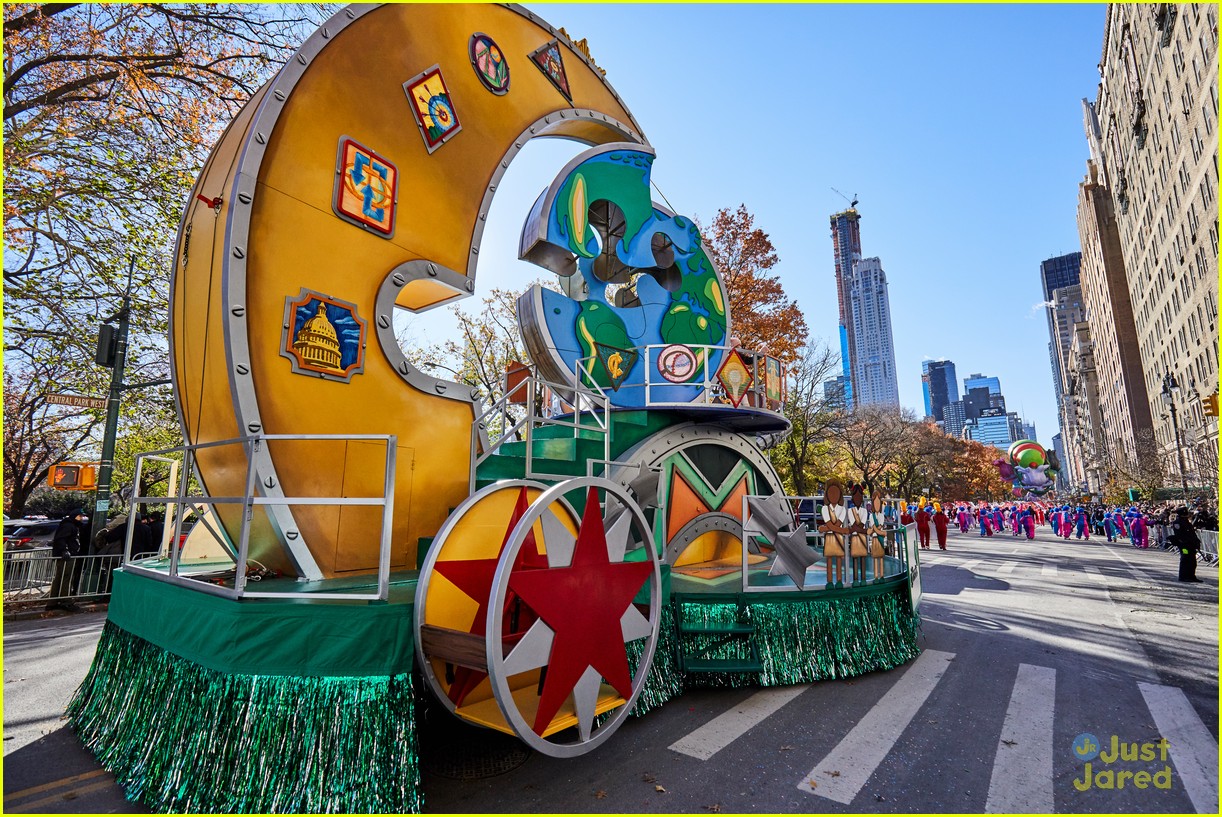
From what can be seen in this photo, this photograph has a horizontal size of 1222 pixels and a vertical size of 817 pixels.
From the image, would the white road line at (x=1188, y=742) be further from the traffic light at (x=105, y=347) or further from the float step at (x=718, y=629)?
the traffic light at (x=105, y=347)

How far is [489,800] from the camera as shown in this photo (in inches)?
166

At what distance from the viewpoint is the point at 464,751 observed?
5.05 metres

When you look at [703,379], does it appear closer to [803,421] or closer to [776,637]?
[776,637]

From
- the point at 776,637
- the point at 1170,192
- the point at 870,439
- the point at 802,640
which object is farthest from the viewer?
the point at 1170,192

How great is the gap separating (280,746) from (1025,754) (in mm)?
5859

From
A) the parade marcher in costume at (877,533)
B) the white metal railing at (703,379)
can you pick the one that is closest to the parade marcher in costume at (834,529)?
the parade marcher in costume at (877,533)

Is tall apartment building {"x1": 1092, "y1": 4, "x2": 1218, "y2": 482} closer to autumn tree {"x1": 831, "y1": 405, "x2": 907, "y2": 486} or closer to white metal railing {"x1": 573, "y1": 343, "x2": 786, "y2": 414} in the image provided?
autumn tree {"x1": 831, "y1": 405, "x2": 907, "y2": 486}

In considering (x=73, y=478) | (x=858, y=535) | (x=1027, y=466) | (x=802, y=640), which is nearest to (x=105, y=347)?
(x=73, y=478)

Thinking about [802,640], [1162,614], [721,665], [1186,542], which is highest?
[1186,542]

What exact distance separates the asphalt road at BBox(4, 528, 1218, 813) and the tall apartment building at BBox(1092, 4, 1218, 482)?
1328 inches

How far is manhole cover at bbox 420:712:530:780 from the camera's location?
4691mm

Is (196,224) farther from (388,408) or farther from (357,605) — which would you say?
(357,605)

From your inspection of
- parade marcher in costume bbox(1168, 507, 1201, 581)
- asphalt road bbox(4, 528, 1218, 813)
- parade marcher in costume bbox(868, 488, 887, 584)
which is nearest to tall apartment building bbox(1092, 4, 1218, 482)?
parade marcher in costume bbox(1168, 507, 1201, 581)

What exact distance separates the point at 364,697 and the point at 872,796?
12.2 feet
